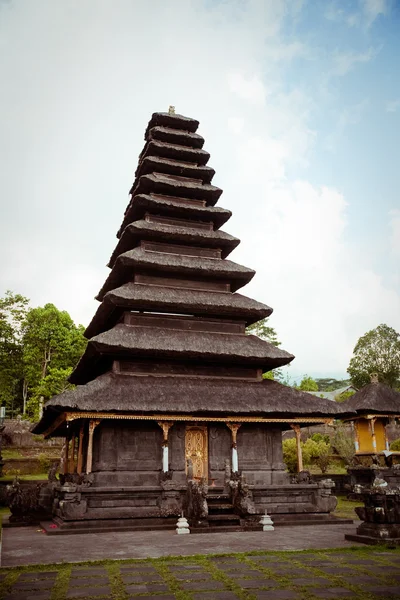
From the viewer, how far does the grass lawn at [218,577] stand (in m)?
7.37

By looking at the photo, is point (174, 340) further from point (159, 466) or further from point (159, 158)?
point (159, 158)

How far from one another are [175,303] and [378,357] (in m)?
43.7

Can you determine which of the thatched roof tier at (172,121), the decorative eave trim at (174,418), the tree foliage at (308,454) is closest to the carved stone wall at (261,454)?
the decorative eave trim at (174,418)

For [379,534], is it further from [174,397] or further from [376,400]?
[376,400]

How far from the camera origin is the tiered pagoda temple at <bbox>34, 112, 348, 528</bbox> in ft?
56.8

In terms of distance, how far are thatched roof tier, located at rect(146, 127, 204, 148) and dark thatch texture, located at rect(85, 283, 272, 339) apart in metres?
11.1

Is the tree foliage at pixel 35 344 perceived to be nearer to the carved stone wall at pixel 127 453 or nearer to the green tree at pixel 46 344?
the green tree at pixel 46 344

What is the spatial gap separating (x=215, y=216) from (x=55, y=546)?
1869 centimetres

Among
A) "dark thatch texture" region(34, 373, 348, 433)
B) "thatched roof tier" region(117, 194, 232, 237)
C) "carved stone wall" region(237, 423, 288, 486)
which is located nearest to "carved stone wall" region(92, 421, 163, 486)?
"dark thatch texture" region(34, 373, 348, 433)

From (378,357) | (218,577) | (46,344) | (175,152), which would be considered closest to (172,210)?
(175,152)

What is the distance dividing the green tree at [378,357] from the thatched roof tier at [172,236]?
38640 mm

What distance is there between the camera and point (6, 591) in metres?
7.52

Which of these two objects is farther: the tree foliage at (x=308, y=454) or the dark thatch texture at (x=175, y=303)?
the tree foliage at (x=308, y=454)

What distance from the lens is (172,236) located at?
24.6m
